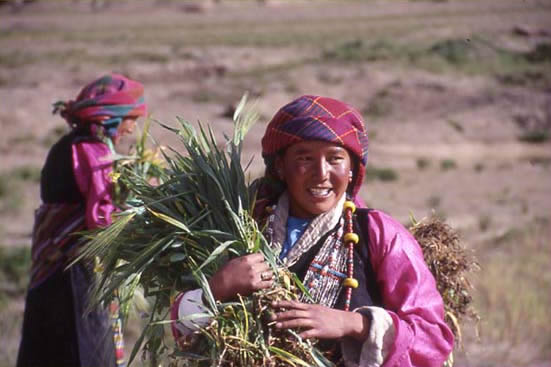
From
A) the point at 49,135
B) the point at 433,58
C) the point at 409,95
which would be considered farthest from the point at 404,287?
the point at 433,58

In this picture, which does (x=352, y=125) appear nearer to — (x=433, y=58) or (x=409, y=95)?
(x=409, y=95)

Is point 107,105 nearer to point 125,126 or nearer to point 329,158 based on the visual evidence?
point 125,126

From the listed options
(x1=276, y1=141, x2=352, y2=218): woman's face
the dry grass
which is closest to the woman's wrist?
(x1=276, y1=141, x2=352, y2=218): woman's face

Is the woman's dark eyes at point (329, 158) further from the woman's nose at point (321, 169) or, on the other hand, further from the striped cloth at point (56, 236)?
the striped cloth at point (56, 236)

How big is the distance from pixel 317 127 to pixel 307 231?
14.4 inches

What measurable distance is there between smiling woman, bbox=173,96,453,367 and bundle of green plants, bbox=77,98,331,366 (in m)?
0.06

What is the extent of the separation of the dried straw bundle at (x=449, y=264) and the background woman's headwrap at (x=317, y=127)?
55cm

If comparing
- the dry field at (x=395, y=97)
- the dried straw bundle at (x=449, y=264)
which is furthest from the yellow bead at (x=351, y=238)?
the dry field at (x=395, y=97)

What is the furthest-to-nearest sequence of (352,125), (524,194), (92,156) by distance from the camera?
(524,194), (92,156), (352,125)

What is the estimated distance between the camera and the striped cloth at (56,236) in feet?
15.6

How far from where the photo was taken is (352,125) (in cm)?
298

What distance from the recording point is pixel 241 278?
9.06 ft

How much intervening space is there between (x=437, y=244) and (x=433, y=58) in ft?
88.4

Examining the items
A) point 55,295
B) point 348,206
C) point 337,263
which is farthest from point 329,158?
point 55,295
